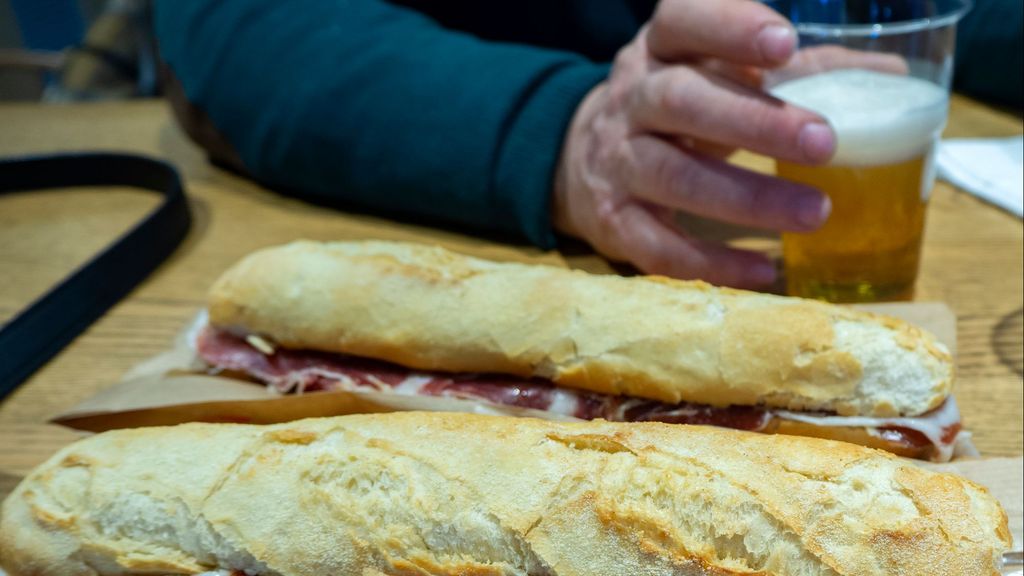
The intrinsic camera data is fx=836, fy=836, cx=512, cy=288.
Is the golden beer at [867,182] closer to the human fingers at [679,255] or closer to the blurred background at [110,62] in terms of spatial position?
the human fingers at [679,255]

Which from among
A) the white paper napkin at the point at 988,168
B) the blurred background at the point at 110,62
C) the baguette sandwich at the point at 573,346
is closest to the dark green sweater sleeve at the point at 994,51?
the white paper napkin at the point at 988,168

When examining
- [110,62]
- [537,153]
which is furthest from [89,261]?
[110,62]

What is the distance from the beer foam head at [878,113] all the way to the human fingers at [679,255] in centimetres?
24

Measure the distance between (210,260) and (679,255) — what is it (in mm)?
964

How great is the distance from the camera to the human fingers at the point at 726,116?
1.21 m

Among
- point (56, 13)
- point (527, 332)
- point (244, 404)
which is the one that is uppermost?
point (527, 332)

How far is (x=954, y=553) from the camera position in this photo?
2.52ft

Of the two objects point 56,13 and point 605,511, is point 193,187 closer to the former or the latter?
point 605,511

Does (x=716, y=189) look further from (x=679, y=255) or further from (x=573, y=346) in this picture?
(x=573, y=346)

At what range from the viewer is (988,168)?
5.87 feet

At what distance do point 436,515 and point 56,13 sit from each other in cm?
529

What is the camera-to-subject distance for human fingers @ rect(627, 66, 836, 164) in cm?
121

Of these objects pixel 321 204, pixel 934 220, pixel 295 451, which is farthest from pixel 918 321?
pixel 321 204

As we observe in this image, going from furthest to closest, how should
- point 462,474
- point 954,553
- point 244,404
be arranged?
point 244,404
point 462,474
point 954,553
